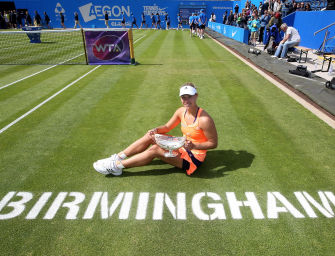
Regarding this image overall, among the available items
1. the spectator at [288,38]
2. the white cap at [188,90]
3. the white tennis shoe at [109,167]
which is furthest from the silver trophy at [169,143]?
the spectator at [288,38]

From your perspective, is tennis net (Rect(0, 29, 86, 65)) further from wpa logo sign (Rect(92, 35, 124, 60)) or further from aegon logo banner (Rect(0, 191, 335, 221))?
aegon logo banner (Rect(0, 191, 335, 221))

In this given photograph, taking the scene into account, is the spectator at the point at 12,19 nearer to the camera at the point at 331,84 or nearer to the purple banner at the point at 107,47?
the purple banner at the point at 107,47

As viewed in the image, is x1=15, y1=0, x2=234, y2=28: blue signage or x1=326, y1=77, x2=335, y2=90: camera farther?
x1=15, y1=0, x2=234, y2=28: blue signage

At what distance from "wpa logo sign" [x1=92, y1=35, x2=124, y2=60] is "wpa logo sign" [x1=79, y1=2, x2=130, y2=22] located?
34403mm

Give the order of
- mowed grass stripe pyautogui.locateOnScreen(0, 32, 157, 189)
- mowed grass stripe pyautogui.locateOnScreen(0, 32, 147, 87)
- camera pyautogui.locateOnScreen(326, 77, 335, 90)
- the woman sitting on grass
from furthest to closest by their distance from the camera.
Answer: mowed grass stripe pyautogui.locateOnScreen(0, 32, 147, 87) → camera pyautogui.locateOnScreen(326, 77, 335, 90) → mowed grass stripe pyautogui.locateOnScreen(0, 32, 157, 189) → the woman sitting on grass

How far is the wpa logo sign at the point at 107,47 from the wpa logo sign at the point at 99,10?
3440cm

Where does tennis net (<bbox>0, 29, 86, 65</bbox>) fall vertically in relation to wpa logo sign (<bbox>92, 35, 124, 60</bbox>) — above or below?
below

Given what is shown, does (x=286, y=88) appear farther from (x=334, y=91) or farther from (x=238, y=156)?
(x=238, y=156)

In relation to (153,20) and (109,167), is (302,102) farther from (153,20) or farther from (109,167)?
(153,20)

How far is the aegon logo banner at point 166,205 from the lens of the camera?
12.5ft

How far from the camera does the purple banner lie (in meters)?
13.6

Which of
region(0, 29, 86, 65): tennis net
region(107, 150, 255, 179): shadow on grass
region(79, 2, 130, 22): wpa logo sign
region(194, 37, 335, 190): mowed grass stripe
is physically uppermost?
region(79, 2, 130, 22): wpa logo sign

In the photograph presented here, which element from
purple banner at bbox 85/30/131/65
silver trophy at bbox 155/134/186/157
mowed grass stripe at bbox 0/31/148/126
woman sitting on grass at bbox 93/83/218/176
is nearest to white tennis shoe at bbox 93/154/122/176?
woman sitting on grass at bbox 93/83/218/176

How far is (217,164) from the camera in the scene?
514cm
